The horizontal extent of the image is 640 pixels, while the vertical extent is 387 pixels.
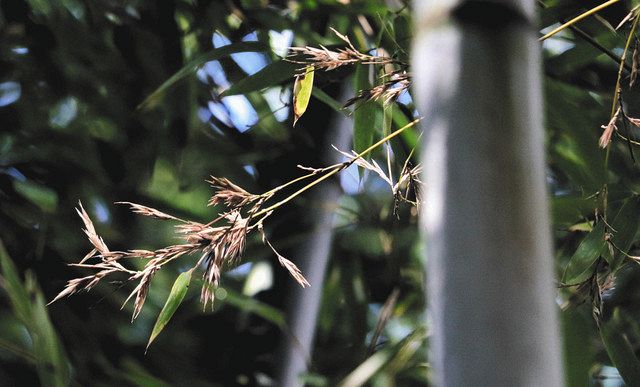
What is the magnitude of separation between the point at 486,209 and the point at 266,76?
0.50 meters

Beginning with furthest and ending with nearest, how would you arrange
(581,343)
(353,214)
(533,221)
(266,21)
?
1. (353,214)
2. (266,21)
3. (581,343)
4. (533,221)

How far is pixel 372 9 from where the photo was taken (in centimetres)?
79

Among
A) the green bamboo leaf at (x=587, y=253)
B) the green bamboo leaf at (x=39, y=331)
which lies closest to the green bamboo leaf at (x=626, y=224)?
the green bamboo leaf at (x=587, y=253)

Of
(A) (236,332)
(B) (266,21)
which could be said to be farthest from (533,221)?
(A) (236,332)

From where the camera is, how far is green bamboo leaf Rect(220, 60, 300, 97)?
733mm

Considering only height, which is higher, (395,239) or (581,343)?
(581,343)

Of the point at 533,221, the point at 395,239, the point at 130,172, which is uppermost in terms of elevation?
the point at 533,221

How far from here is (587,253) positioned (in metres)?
0.60

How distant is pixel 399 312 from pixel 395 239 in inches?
4.2

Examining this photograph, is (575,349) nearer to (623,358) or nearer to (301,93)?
(623,358)

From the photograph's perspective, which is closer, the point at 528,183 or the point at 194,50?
the point at 528,183

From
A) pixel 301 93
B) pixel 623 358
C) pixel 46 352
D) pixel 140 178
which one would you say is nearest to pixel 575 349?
pixel 623 358

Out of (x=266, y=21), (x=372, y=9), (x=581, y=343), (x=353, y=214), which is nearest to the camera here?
(x=581, y=343)

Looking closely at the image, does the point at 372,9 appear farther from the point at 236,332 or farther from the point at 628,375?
the point at 236,332
